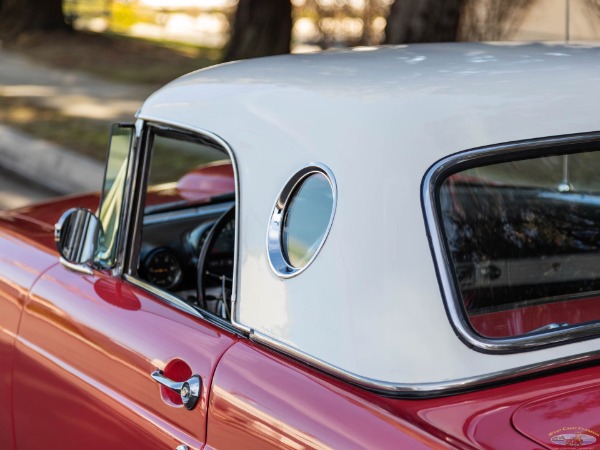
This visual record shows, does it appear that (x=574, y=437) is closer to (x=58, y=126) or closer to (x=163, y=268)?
(x=163, y=268)

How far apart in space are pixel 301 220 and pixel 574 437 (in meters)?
0.79

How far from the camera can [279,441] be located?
Result: 2.24 metres

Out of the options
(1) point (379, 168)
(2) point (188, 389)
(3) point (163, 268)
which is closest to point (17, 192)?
(3) point (163, 268)

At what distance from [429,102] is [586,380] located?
68 cm

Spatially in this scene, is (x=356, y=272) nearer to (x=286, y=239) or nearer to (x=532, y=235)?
(x=286, y=239)

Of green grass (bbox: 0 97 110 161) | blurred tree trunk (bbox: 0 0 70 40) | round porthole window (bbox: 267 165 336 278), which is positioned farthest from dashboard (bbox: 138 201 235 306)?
blurred tree trunk (bbox: 0 0 70 40)

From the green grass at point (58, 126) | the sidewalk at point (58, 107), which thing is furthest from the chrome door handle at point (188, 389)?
the green grass at point (58, 126)

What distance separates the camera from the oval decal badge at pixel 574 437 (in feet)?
6.48

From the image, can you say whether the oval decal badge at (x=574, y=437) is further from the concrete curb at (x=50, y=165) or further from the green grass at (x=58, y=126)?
the green grass at (x=58, y=126)

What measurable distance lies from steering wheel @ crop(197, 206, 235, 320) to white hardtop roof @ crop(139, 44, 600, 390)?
432 millimetres

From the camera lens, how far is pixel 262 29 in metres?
15.9

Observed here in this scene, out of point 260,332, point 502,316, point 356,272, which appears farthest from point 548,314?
point 260,332

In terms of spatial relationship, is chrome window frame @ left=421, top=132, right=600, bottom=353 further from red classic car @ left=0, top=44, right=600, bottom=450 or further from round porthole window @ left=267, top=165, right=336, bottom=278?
round porthole window @ left=267, top=165, right=336, bottom=278

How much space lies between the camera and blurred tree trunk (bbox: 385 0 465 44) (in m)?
9.37
